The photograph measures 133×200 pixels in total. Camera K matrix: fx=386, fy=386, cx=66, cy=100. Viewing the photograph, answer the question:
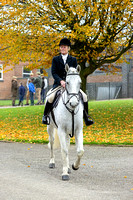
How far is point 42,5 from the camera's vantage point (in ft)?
56.1

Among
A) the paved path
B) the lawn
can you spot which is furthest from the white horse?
the lawn

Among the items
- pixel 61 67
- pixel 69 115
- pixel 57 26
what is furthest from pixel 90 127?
pixel 69 115

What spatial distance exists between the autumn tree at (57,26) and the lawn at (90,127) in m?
2.95

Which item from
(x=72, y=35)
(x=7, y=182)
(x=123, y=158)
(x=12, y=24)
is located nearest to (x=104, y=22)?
(x=72, y=35)

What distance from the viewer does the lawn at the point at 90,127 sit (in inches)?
510

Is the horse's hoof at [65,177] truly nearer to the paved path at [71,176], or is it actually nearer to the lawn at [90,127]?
the paved path at [71,176]

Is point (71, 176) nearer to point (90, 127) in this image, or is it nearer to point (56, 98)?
point (56, 98)

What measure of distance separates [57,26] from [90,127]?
15.1 feet

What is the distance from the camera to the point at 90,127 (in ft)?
53.6

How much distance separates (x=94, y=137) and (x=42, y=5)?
22.9 ft

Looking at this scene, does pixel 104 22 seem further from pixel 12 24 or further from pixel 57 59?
pixel 57 59

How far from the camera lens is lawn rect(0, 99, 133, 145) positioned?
12.9m

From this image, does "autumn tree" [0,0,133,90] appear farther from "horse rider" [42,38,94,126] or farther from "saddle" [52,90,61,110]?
"saddle" [52,90,61,110]

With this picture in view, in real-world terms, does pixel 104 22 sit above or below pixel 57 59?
above
